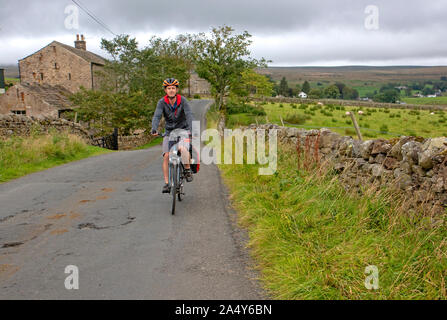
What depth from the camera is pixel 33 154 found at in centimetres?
1257

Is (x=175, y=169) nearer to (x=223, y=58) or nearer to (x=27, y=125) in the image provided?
(x=27, y=125)

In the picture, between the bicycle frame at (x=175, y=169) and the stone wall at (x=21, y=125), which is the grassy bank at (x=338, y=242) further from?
the stone wall at (x=21, y=125)

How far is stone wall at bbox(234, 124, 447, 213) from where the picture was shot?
5.22 m

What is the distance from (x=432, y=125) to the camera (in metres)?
29.6

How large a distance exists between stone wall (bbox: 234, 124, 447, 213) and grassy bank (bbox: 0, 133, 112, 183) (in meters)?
8.57

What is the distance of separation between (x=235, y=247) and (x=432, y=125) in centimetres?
2997

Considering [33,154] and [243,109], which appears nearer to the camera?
[33,154]

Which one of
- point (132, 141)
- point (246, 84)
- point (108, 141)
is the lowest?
point (132, 141)

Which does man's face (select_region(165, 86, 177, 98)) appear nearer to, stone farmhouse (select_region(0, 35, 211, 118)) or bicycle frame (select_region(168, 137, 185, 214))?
bicycle frame (select_region(168, 137, 185, 214))

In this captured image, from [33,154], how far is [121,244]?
29.9ft

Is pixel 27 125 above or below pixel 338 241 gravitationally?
above

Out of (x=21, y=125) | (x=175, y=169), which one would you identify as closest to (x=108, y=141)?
(x=21, y=125)
